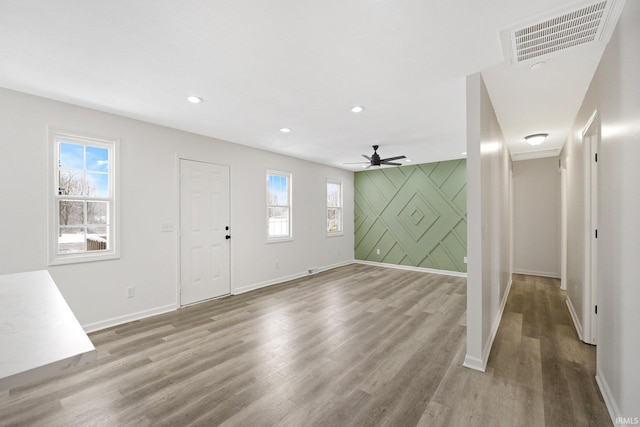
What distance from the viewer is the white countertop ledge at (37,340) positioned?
0.73 m

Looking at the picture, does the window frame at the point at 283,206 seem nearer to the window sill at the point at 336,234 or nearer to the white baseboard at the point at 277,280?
the white baseboard at the point at 277,280

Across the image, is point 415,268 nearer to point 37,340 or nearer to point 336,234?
point 336,234

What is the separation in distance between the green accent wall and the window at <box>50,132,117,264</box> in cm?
552

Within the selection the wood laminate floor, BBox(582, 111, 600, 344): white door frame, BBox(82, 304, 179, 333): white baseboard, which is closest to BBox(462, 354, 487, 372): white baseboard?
the wood laminate floor

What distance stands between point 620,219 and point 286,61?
97.7 inches

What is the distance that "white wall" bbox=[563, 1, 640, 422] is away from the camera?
1.45m

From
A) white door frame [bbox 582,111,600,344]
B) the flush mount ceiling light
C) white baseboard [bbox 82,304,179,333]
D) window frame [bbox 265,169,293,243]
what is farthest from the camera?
window frame [bbox 265,169,293,243]

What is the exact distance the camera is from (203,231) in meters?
4.28

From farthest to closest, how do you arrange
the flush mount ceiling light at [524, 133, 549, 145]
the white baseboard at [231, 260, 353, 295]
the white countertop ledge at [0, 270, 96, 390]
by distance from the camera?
the white baseboard at [231, 260, 353, 295] < the flush mount ceiling light at [524, 133, 549, 145] < the white countertop ledge at [0, 270, 96, 390]

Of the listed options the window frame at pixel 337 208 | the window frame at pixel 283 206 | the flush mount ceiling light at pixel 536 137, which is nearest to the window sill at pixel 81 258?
the window frame at pixel 283 206

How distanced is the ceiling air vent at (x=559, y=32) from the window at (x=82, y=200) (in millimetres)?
4189

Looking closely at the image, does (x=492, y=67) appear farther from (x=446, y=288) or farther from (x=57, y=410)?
(x=57, y=410)

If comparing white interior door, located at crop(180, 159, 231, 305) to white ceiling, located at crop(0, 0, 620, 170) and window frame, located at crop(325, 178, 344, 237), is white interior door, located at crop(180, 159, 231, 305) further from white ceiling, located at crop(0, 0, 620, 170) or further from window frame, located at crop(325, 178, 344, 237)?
window frame, located at crop(325, 178, 344, 237)

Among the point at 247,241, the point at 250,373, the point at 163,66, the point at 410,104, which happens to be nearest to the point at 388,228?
the point at 247,241
